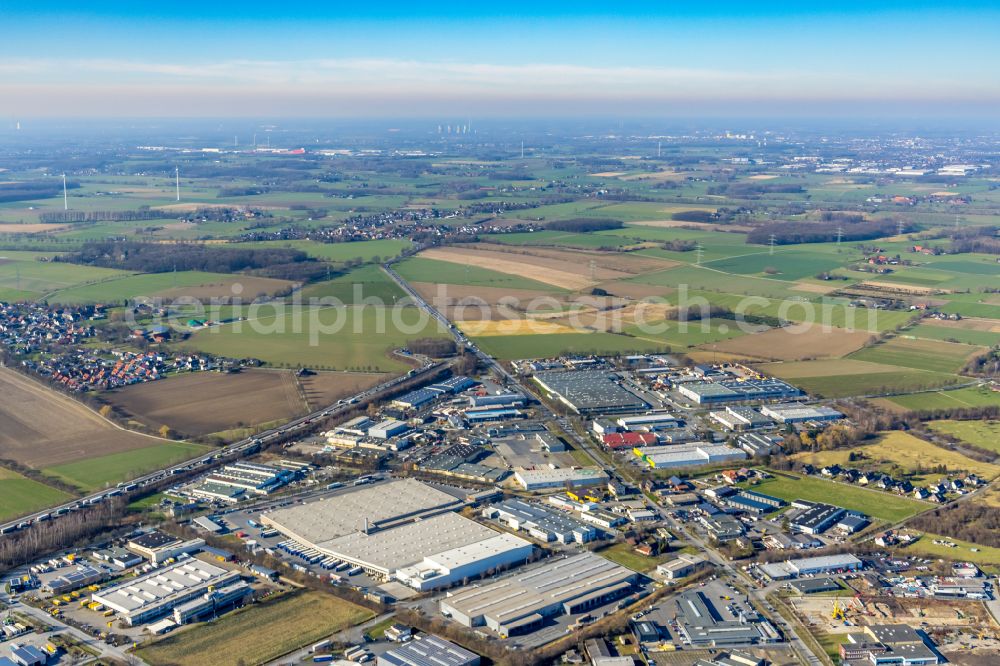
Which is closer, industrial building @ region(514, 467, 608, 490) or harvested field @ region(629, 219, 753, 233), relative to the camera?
industrial building @ region(514, 467, 608, 490)

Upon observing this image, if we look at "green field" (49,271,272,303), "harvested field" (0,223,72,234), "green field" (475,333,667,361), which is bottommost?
"green field" (475,333,667,361)

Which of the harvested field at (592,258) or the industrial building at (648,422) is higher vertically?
the harvested field at (592,258)

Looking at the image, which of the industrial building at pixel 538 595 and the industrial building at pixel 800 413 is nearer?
the industrial building at pixel 538 595

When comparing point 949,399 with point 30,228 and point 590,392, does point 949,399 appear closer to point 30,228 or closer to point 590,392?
point 590,392

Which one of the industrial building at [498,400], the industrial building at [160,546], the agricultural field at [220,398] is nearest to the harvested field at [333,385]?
the agricultural field at [220,398]

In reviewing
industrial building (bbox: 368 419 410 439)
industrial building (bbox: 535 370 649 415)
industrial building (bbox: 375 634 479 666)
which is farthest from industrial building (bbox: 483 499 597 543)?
industrial building (bbox: 535 370 649 415)

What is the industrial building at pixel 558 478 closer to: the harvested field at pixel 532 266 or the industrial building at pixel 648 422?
the industrial building at pixel 648 422

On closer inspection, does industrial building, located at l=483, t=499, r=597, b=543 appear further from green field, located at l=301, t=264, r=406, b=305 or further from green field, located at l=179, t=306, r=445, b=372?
green field, located at l=301, t=264, r=406, b=305
